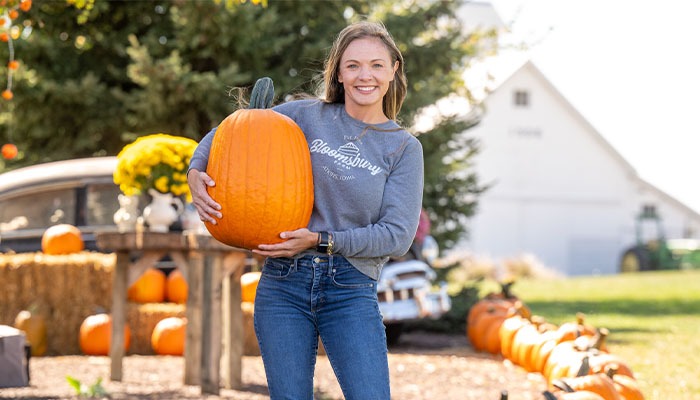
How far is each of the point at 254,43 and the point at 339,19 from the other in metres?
1.33

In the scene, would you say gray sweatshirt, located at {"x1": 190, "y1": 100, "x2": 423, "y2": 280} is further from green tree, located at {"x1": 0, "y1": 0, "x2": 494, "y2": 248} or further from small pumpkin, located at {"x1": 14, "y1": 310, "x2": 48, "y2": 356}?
green tree, located at {"x1": 0, "y1": 0, "x2": 494, "y2": 248}

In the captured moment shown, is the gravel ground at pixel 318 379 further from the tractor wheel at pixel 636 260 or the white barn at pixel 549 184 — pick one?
the white barn at pixel 549 184

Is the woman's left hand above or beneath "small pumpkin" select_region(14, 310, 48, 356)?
above

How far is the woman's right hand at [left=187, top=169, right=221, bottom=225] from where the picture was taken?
3.17 meters

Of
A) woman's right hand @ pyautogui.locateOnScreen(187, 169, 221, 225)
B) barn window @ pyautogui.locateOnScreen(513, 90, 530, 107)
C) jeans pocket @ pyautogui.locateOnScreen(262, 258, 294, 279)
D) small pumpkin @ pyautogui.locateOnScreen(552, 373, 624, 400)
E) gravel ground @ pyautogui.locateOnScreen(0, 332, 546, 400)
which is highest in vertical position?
barn window @ pyautogui.locateOnScreen(513, 90, 530, 107)

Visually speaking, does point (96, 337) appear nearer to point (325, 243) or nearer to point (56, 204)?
point (56, 204)

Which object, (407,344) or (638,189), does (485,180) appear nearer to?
(638,189)

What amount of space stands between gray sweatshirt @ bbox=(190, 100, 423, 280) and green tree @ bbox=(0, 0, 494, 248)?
287 inches

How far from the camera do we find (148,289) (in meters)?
8.38

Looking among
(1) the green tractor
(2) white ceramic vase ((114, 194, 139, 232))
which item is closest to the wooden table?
(2) white ceramic vase ((114, 194, 139, 232))

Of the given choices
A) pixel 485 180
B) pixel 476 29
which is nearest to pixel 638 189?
pixel 485 180

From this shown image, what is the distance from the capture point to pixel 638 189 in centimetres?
3612

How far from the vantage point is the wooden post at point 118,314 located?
639 centimetres

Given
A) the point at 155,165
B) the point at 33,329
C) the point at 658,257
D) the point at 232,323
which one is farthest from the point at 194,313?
the point at 658,257
